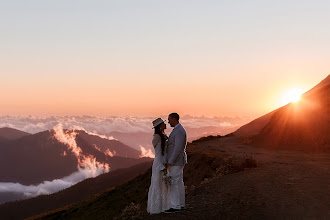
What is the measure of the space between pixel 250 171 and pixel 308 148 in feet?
44.5

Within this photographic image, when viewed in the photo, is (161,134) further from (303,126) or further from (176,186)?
(303,126)

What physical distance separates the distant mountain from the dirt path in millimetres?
13072

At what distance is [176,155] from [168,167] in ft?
1.86

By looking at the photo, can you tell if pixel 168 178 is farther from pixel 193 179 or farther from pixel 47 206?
pixel 47 206

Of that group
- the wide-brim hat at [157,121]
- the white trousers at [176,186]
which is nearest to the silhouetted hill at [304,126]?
the white trousers at [176,186]

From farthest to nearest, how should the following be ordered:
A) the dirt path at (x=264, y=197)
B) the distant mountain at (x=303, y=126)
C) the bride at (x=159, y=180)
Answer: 1. the distant mountain at (x=303, y=126)
2. the bride at (x=159, y=180)
3. the dirt path at (x=264, y=197)

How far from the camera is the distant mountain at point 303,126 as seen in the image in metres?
29.3

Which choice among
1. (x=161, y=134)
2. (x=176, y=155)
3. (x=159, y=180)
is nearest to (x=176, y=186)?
(x=159, y=180)

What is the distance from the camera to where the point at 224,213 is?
35.7ft

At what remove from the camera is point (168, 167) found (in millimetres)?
10859

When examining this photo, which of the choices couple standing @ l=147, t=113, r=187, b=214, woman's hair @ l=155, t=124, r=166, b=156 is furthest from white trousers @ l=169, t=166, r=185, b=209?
woman's hair @ l=155, t=124, r=166, b=156

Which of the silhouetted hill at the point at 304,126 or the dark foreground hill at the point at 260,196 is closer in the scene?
the dark foreground hill at the point at 260,196

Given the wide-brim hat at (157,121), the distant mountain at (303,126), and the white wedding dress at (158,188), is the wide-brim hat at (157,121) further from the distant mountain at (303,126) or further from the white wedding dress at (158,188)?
the distant mountain at (303,126)

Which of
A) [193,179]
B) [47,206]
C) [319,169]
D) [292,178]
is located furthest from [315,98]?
[47,206]
